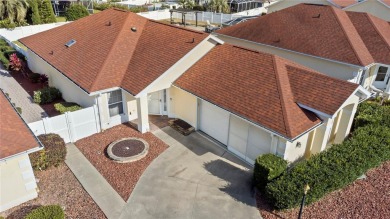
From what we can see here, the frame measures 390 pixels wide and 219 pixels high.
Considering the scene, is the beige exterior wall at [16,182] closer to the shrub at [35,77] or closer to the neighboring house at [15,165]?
the neighboring house at [15,165]

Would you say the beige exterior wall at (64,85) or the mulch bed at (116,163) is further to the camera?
the beige exterior wall at (64,85)

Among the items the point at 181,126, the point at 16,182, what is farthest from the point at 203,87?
the point at 16,182

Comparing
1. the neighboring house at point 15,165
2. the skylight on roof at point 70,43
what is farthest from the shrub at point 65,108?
the skylight on roof at point 70,43

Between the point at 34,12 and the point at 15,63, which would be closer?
the point at 15,63

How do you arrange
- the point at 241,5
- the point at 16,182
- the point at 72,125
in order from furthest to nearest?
1. the point at 241,5
2. the point at 72,125
3. the point at 16,182

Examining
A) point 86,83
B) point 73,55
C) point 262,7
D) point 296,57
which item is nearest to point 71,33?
point 73,55

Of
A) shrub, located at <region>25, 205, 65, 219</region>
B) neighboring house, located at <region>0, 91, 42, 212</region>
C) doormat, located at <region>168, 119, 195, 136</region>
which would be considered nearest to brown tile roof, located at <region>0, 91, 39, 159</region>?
neighboring house, located at <region>0, 91, 42, 212</region>

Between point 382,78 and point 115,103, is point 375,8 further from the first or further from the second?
point 115,103
